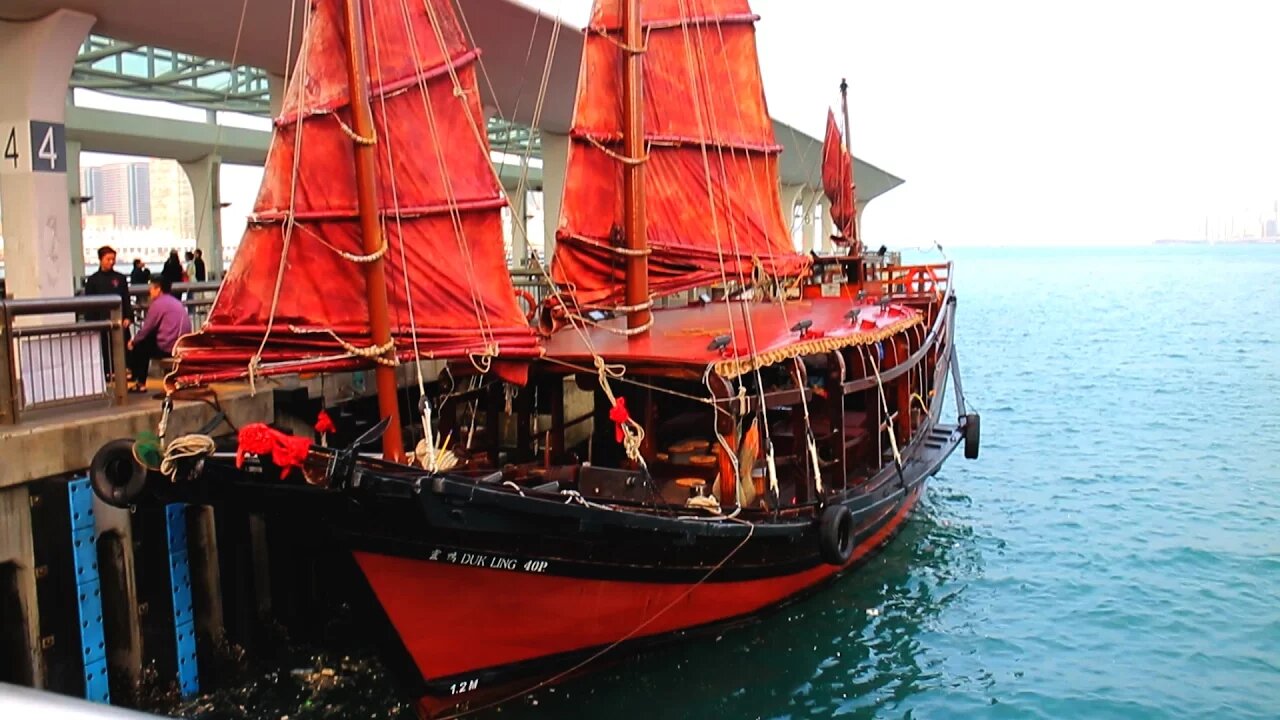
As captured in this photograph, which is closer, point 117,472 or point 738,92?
point 117,472

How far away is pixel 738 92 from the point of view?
593 inches

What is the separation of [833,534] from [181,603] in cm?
573

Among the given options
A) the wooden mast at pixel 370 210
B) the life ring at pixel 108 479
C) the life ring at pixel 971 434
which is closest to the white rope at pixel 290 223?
the wooden mast at pixel 370 210

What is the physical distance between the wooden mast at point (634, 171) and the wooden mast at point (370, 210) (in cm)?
384

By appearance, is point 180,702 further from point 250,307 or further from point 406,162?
point 406,162

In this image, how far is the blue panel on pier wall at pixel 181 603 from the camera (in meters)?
8.43

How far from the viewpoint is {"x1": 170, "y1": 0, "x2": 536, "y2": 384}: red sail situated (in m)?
7.69

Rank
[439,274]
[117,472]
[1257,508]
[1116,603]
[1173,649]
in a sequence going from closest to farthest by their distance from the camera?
1. [117,472]
2. [439,274]
3. [1173,649]
4. [1116,603]
5. [1257,508]

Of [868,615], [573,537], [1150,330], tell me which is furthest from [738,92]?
[1150,330]

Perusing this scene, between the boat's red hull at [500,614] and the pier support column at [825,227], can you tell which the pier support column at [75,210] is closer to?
the boat's red hull at [500,614]

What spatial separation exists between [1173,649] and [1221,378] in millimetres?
24163

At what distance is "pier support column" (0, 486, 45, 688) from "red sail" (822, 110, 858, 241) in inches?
955

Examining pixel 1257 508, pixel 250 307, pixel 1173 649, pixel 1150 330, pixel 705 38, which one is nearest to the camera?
pixel 250 307

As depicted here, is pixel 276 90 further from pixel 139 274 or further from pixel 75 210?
pixel 75 210
